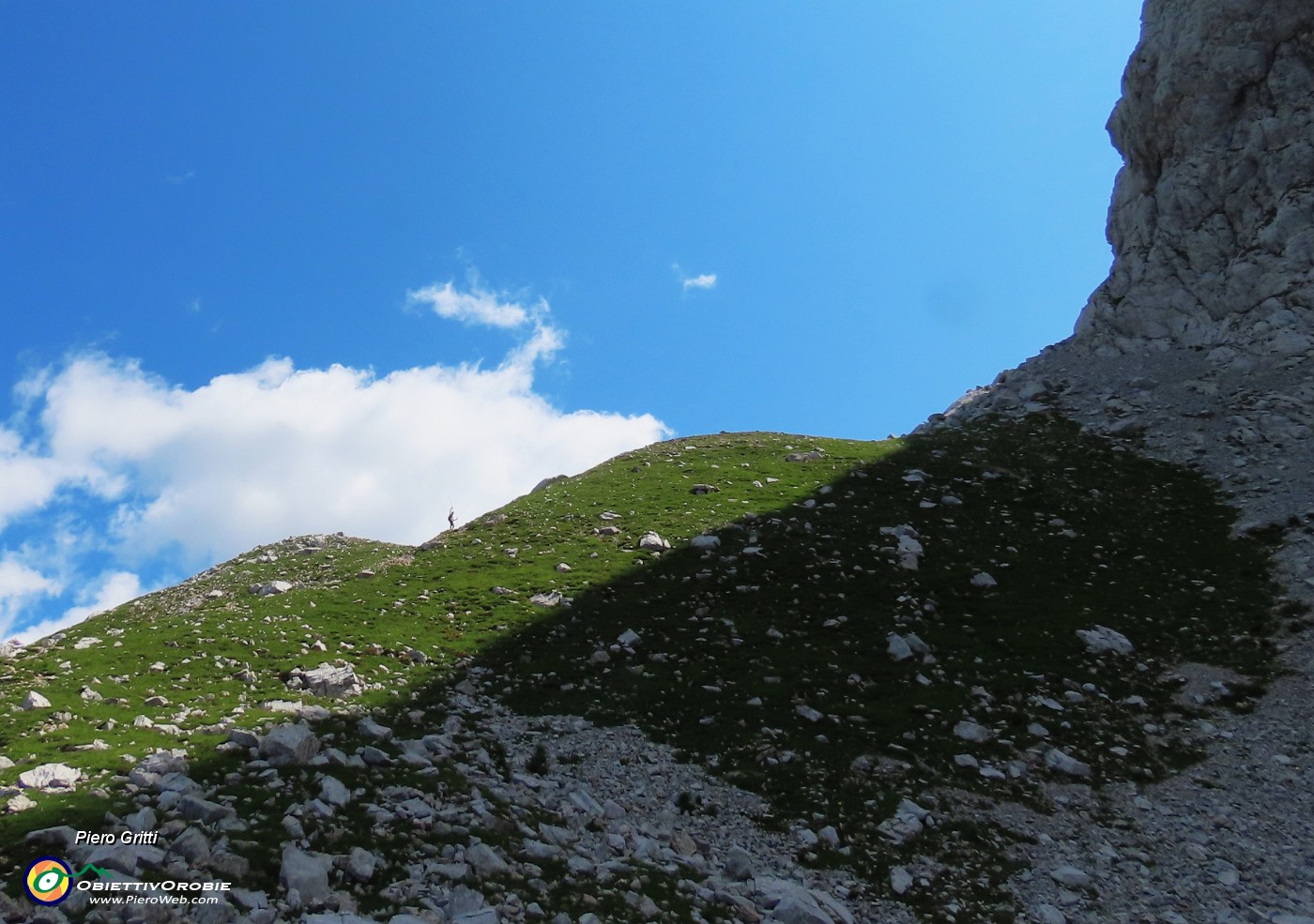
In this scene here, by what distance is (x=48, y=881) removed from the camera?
10609 millimetres

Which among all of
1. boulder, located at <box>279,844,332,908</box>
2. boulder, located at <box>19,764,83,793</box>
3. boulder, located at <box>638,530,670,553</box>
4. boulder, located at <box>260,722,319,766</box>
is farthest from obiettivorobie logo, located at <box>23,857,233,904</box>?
boulder, located at <box>638,530,670,553</box>

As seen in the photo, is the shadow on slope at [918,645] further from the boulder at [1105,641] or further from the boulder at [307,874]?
the boulder at [307,874]

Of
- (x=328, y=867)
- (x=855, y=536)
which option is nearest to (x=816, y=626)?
(x=855, y=536)

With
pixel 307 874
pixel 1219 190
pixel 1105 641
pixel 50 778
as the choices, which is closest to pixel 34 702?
pixel 50 778

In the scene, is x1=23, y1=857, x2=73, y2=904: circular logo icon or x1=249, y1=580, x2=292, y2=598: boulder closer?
x1=23, y1=857, x2=73, y2=904: circular logo icon

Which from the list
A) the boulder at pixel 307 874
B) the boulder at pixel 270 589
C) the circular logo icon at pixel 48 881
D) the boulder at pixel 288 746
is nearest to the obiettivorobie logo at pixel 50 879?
the circular logo icon at pixel 48 881

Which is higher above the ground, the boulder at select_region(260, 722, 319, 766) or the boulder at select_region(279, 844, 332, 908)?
the boulder at select_region(260, 722, 319, 766)

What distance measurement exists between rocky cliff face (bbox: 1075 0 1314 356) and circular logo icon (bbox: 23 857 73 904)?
64980 millimetres

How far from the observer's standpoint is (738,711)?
23016 mm

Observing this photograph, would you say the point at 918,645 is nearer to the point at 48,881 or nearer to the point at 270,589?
the point at 48,881

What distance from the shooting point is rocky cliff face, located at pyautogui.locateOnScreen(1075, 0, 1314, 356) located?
56719mm

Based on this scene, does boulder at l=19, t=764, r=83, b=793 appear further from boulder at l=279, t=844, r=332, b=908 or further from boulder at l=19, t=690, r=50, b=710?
boulder at l=19, t=690, r=50, b=710

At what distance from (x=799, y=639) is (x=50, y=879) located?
847 inches

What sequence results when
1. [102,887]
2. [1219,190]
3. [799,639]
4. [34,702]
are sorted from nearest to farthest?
[102,887] < [34,702] < [799,639] < [1219,190]
